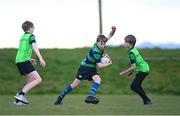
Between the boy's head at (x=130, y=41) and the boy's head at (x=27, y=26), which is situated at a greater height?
the boy's head at (x=27, y=26)

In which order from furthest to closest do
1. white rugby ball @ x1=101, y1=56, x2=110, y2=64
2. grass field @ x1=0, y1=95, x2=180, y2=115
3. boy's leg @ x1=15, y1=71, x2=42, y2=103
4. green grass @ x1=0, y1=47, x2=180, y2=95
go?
green grass @ x1=0, y1=47, x2=180, y2=95 < boy's leg @ x1=15, y1=71, x2=42, y2=103 < white rugby ball @ x1=101, y1=56, x2=110, y2=64 < grass field @ x1=0, y1=95, x2=180, y2=115

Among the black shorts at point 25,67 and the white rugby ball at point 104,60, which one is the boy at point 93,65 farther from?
the black shorts at point 25,67

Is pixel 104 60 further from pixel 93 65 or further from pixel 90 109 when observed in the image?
pixel 90 109

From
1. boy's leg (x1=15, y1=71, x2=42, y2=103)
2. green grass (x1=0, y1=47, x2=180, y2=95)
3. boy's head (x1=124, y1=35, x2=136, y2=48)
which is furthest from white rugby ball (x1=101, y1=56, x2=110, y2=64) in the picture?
green grass (x1=0, y1=47, x2=180, y2=95)

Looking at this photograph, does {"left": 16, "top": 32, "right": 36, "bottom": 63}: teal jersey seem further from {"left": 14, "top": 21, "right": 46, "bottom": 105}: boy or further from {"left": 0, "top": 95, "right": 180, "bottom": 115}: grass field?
{"left": 0, "top": 95, "right": 180, "bottom": 115}: grass field

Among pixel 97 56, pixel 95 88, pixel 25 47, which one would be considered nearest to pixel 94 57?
pixel 97 56

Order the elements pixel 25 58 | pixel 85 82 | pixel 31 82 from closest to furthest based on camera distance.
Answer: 1. pixel 25 58
2. pixel 31 82
3. pixel 85 82

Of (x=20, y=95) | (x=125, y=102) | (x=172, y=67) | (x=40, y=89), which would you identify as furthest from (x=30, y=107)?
(x=172, y=67)

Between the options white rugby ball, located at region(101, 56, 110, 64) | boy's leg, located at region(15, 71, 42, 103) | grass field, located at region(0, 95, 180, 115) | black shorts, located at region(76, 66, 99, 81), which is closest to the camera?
grass field, located at region(0, 95, 180, 115)

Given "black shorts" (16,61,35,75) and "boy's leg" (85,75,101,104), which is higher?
"black shorts" (16,61,35,75)

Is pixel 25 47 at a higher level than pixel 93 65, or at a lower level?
higher

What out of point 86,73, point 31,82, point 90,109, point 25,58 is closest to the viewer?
point 90,109

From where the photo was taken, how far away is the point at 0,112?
50.2ft

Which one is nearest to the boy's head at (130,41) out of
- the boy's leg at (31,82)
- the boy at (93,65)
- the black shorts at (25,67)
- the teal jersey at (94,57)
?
the boy at (93,65)
